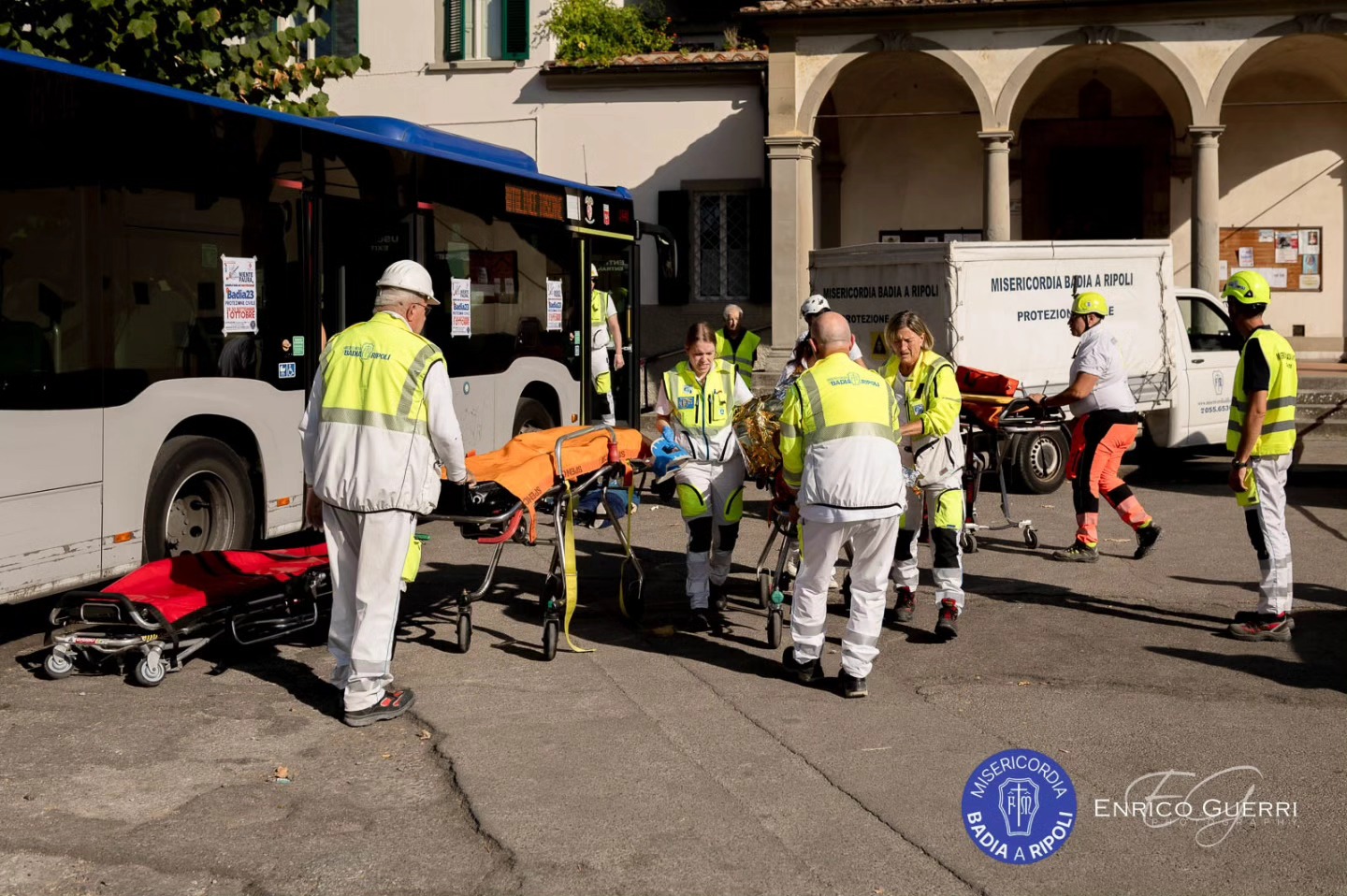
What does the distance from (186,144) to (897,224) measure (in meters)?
17.4

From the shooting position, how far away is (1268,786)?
18.3 ft

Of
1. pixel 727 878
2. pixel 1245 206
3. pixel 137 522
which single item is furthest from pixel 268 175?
pixel 1245 206

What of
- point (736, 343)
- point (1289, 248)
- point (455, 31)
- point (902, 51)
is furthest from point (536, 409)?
point (1289, 248)

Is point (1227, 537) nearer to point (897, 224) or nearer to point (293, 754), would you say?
point (293, 754)

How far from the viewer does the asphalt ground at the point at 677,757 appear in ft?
15.8

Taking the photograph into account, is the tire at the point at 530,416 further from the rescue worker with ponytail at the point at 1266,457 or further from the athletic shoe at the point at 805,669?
the rescue worker with ponytail at the point at 1266,457

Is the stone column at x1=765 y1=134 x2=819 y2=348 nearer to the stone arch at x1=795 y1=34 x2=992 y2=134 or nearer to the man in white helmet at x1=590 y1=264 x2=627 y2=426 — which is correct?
the stone arch at x1=795 y1=34 x2=992 y2=134

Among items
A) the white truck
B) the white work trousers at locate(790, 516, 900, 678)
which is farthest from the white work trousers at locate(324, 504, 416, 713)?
the white truck

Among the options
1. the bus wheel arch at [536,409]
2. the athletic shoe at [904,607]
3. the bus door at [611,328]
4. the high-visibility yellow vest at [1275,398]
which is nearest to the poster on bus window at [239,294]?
the bus wheel arch at [536,409]

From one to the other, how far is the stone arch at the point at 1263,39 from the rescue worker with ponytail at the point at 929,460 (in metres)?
14.3

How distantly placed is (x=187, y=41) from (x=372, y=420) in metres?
7.40

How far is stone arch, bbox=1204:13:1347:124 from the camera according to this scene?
20562mm

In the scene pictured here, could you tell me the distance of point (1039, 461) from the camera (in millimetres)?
14305

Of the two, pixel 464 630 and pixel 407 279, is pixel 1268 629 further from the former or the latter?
pixel 407 279
